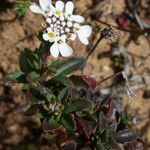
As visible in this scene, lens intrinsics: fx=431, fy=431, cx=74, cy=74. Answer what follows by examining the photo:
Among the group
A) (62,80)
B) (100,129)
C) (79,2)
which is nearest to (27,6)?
(79,2)

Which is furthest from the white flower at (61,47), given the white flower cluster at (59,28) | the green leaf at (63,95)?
the green leaf at (63,95)

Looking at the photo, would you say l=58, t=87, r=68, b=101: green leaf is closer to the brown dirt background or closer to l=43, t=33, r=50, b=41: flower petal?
l=43, t=33, r=50, b=41: flower petal

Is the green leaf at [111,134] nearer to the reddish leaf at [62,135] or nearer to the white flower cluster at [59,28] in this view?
the reddish leaf at [62,135]

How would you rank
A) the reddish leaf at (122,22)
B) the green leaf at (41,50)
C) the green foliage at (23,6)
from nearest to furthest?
the green leaf at (41,50), the green foliage at (23,6), the reddish leaf at (122,22)

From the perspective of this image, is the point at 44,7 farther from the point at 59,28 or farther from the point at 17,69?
the point at 17,69

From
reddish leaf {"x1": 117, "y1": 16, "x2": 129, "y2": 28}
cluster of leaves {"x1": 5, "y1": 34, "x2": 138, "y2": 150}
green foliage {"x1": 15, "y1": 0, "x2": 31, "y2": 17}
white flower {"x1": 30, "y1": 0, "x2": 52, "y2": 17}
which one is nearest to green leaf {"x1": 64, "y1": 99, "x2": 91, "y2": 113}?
cluster of leaves {"x1": 5, "y1": 34, "x2": 138, "y2": 150}

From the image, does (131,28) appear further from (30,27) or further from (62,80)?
(62,80)
